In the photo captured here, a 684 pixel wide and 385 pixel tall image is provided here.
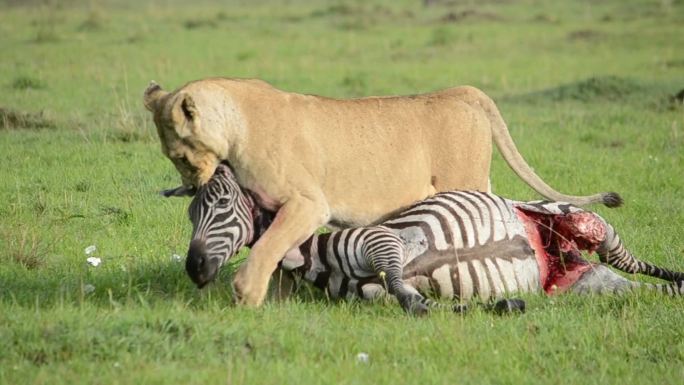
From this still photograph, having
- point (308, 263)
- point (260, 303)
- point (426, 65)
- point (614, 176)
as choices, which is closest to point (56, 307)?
point (260, 303)

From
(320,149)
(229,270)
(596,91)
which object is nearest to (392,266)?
(320,149)

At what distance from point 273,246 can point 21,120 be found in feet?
23.0

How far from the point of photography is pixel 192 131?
222 inches

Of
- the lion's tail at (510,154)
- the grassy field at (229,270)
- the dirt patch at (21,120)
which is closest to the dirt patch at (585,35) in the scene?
the grassy field at (229,270)

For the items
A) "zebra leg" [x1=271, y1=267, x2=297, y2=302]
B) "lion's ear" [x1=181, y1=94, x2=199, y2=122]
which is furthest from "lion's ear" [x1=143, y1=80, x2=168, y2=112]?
"zebra leg" [x1=271, y1=267, x2=297, y2=302]

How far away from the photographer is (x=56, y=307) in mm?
5285

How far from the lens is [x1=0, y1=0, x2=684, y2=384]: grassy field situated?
4.82 m

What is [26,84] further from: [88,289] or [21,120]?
[88,289]

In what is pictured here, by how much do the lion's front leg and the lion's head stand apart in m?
0.47

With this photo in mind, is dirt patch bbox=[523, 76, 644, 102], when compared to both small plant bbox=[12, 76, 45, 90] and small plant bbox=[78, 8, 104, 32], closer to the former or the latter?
small plant bbox=[12, 76, 45, 90]

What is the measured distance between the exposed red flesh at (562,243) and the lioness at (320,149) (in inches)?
17.9

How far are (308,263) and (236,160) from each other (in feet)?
2.38

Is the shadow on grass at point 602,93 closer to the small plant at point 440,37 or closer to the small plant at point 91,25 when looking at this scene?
the small plant at point 440,37

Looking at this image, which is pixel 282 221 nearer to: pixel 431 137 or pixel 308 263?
pixel 308 263
